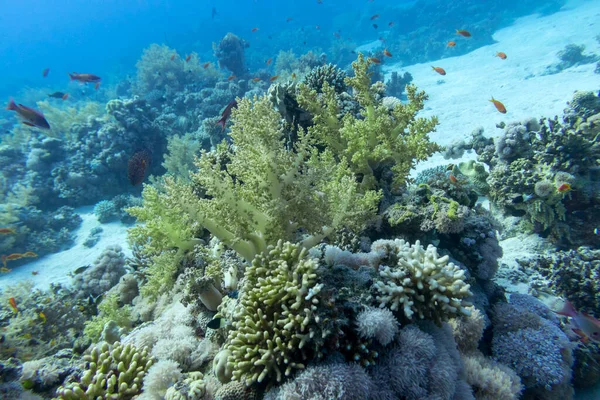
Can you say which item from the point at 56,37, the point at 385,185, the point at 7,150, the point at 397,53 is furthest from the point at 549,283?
the point at 56,37

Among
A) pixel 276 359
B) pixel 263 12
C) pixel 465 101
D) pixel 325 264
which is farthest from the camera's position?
pixel 263 12

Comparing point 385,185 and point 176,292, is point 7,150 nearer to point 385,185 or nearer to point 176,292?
point 176,292

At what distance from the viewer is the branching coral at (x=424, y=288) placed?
2562mm

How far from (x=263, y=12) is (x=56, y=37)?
78542 millimetres

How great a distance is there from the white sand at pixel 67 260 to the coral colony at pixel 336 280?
2.78 m

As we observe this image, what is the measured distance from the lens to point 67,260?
986 centimetres

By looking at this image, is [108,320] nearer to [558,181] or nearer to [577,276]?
[577,276]

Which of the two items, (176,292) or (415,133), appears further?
(415,133)

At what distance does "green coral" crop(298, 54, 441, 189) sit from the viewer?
174 inches

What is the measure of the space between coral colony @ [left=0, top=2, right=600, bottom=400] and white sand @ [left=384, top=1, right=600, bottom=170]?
9.84 feet

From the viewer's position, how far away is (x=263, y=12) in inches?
2527

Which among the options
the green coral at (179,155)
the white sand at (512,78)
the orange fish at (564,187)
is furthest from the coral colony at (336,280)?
the green coral at (179,155)

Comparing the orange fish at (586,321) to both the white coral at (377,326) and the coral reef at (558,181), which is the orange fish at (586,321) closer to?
the white coral at (377,326)

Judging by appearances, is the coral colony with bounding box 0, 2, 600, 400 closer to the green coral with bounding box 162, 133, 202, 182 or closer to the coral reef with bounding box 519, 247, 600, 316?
the coral reef with bounding box 519, 247, 600, 316
